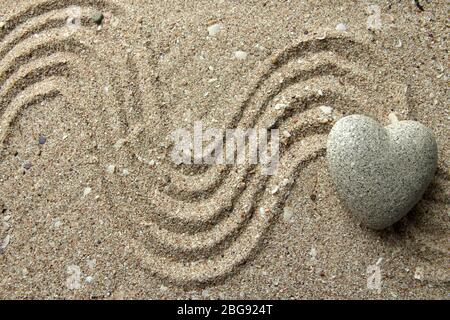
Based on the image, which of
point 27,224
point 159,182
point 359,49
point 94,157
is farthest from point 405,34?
point 27,224

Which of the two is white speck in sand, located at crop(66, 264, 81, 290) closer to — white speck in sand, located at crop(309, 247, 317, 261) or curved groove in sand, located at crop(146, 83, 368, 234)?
curved groove in sand, located at crop(146, 83, 368, 234)

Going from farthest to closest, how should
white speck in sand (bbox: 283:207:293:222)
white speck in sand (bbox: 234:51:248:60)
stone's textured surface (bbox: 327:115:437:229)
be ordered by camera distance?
white speck in sand (bbox: 234:51:248:60) < white speck in sand (bbox: 283:207:293:222) < stone's textured surface (bbox: 327:115:437:229)

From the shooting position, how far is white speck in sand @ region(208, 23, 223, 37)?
1740 mm

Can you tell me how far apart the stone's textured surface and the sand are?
97 millimetres

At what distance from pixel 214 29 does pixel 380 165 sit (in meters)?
0.69

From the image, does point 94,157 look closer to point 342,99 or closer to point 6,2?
point 6,2

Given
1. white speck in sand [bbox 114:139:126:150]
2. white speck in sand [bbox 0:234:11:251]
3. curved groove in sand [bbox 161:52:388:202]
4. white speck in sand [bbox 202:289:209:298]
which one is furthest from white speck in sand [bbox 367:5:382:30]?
white speck in sand [bbox 0:234:11:251]

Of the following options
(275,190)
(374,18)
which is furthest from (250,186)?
(374,18)

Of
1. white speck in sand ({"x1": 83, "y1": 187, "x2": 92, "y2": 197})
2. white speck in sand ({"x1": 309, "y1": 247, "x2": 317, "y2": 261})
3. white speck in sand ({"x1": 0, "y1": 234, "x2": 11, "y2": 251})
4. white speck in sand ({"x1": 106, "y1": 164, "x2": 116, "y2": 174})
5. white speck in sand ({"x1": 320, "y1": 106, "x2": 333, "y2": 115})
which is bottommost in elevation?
white speck in sand ({"x1": 309, "y1": 247, "x2": 317, "y2": 261})

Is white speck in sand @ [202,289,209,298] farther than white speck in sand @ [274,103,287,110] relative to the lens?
No

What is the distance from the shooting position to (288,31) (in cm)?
172

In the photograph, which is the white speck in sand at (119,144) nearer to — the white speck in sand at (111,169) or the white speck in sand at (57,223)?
the white speck in sand at (111,169)

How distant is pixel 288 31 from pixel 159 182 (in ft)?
2.06

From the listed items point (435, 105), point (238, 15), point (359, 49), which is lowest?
point (435, 105)
